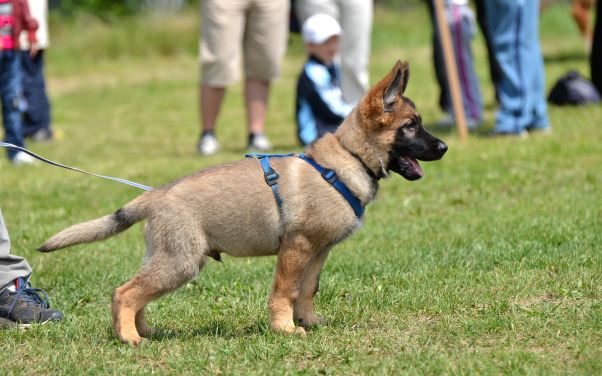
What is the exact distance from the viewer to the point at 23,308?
18.0ft

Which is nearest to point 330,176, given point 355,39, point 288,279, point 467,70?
point 288,279

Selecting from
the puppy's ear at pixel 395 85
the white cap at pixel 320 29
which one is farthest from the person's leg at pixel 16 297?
the white cap at pixel 320 29

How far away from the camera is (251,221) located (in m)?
4.98

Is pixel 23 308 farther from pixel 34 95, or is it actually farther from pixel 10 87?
pixel 34 95

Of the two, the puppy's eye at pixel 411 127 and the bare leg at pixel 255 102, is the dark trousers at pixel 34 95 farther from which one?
the puppy's eye at pixel 411 127

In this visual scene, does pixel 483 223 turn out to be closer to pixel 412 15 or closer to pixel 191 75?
pixel 191 75

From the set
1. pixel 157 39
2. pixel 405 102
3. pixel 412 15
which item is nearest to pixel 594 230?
pixel 405 102

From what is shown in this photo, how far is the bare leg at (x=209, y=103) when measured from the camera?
10719 millimetres

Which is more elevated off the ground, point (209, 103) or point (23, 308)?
point (23, 308)

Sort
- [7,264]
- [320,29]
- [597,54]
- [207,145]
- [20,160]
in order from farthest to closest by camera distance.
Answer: [597,54]
[207,145]
[20,160]
[320,29]
[7,264]

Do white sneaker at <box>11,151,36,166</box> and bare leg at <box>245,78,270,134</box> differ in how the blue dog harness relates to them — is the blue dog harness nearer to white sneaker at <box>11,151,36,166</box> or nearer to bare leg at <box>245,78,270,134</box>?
bare leg at <box>245,78,270,134</box>

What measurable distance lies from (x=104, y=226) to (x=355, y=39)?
611 centimetres

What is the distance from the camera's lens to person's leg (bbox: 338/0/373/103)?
1067cm

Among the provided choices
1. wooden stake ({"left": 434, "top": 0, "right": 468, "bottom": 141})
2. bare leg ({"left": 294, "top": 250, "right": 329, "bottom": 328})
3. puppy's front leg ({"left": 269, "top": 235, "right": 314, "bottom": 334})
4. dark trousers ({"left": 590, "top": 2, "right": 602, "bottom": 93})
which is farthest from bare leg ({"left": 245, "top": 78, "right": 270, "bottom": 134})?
puppy's front leg ({"left": 269, "top": 235, "right": 314, "bottom": 334})
